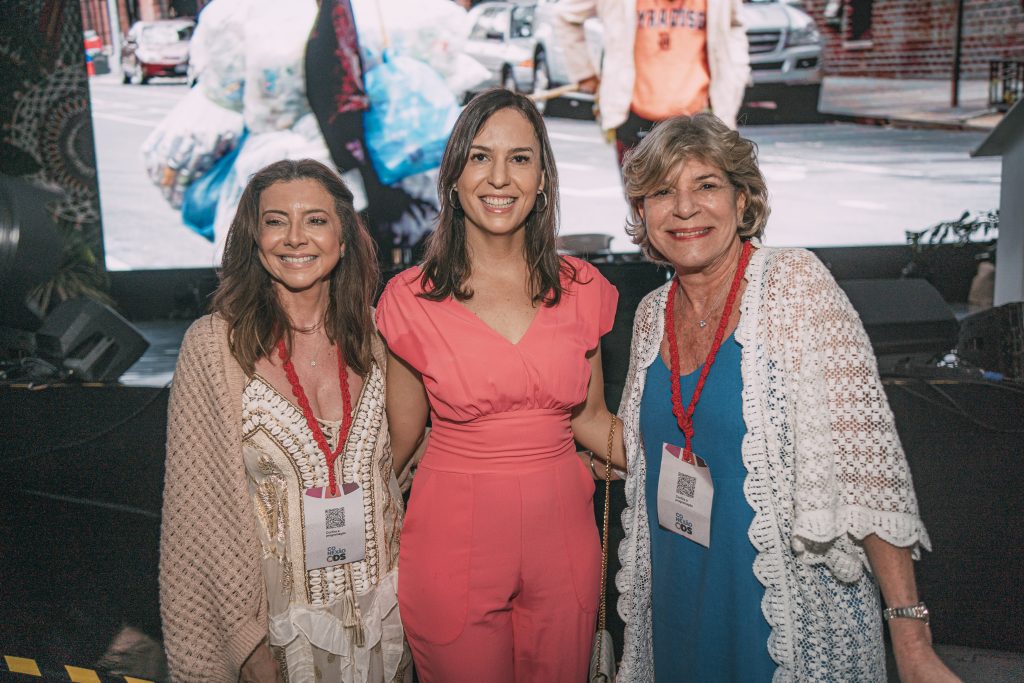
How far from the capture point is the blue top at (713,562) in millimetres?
1498

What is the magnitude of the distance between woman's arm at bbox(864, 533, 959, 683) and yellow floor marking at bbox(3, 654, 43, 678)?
2403 mm

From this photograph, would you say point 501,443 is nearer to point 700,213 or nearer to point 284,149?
point 700,213

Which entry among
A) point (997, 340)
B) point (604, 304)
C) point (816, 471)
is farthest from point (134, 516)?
point (997, 340)

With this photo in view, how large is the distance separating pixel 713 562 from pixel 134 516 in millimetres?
2886

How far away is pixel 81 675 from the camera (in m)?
2.44

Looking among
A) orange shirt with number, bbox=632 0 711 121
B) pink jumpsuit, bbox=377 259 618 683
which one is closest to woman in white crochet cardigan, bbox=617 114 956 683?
pink jumpsuit, bbox=377 259 618 683

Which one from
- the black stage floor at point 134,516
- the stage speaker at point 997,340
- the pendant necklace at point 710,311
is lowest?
the black stage floor at point 134,516

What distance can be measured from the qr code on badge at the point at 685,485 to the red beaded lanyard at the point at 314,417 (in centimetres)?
70

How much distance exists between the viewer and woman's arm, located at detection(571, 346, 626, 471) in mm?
1901

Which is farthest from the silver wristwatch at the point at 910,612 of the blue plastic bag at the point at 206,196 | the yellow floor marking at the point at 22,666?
the blue plastic bag at the point at 206,196

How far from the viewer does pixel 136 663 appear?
2525mm

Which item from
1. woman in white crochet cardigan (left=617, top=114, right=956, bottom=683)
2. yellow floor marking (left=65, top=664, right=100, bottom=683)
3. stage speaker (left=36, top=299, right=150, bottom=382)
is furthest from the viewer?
stage speaker (left=36, top=299, right=150, bottom=382)

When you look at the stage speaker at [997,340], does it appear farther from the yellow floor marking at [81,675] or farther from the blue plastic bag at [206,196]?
the blue plastic bag at [206,196]

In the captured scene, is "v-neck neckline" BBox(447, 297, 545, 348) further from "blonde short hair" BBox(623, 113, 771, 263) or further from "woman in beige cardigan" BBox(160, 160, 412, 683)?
"blonde short hair" BBox(623, 113, 771, 263)
